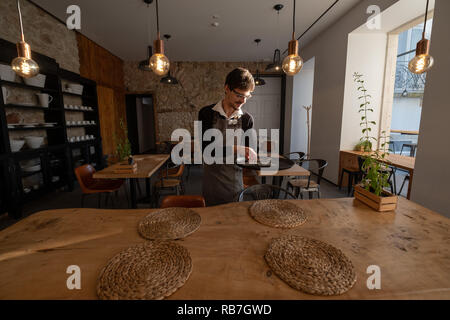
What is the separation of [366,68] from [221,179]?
388cm

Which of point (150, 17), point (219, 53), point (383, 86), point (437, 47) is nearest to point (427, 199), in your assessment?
point (437, 47)

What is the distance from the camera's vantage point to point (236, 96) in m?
1.53

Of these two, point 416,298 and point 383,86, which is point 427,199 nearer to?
point 383,86

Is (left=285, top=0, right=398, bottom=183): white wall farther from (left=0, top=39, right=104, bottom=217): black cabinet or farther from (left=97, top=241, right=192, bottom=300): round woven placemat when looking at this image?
(left=0, top=39, right=104, bottom=217): black cabinet

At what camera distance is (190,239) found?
Answer: 94cm

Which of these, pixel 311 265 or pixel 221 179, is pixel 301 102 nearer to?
pixel 221 179

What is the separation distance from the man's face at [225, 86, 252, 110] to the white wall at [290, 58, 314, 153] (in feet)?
17.6

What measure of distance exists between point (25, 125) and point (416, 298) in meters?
4.61

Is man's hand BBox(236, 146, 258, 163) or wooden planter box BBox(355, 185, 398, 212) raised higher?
man's hand BBox(236, 146, 258, 163)

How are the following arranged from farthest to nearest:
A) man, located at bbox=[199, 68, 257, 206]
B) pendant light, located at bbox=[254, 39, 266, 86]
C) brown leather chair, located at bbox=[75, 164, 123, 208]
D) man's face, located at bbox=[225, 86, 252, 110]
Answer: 1. pendant light, located at bbox=[254, 39, 266, 86]
2. brown leather chair, located at bbox=[75, 164, 123, 208]
3. man, located at bbox=[199, 68, 257, 206]
4. man's face, located at bbox=[225, 86, 252, 110]

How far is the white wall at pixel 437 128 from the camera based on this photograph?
7.47 ft

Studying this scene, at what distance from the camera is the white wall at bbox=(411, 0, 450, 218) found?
7.47ft

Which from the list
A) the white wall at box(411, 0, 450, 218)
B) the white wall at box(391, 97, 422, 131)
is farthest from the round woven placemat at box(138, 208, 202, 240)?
the white wall at box(391, 97, 422, 131)

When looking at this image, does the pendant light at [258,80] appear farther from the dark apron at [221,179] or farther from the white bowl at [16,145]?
the white bowl at [16,145]
